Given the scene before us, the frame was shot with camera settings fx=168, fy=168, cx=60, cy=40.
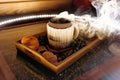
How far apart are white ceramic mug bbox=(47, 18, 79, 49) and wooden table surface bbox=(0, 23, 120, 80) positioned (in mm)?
140

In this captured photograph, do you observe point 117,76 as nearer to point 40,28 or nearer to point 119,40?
point 119,40

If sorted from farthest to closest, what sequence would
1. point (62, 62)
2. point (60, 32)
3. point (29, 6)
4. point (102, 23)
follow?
1. point (29, 6)
2. point (102, 23)
3. point (60, 32)
4. point (62, 62)

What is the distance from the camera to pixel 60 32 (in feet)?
3.12

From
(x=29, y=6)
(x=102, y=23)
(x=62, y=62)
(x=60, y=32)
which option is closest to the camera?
(x=62, y=62)

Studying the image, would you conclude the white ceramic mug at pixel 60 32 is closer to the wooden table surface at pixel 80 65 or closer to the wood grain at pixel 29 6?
the wooden table surface at pixel 80 65

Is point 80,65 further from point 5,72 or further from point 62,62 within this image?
point 5,72

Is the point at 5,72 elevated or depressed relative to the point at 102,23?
depressed

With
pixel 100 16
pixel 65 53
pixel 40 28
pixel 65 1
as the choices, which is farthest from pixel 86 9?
pixel 65 53

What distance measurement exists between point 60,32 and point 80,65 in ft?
0.70

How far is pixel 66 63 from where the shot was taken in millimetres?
855

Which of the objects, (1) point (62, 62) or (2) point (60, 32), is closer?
(1) point (62, 62)

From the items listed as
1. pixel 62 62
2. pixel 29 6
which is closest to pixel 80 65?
pixel 62 62

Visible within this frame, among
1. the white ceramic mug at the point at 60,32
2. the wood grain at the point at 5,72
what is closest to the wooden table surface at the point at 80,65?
the wood grain at the point at 5,72

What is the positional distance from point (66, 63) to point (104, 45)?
14.0 inches
